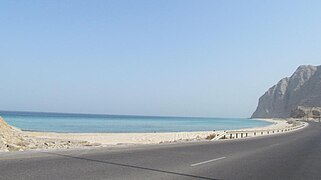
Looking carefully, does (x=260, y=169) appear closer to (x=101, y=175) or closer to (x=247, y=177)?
(x=247, y=177)

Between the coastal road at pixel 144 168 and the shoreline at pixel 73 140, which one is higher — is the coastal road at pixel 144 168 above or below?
above

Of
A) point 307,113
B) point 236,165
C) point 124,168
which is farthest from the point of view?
point 307,113

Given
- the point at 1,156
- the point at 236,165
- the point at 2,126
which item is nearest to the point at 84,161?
the point at 1,156

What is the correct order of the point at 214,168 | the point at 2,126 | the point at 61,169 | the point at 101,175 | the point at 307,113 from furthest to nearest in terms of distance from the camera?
the point at 307,113 < the point at 2,126 < the point at 214,168 < the point at 61,169 < the point at 101,175

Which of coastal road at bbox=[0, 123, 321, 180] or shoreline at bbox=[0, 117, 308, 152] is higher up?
coastal road at bbox=[0, 123, 321, 180]

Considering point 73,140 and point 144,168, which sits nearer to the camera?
point 144,168

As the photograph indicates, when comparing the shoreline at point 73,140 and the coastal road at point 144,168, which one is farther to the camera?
the shoreline at point 73,140

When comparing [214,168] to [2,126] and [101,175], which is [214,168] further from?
[2,126]

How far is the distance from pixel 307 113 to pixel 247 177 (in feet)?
607

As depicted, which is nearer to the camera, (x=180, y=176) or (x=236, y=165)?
(x=180, y=176)

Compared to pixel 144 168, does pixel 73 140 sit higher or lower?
lower

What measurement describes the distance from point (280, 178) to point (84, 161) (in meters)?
6.42

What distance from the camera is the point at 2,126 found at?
86.1 feet

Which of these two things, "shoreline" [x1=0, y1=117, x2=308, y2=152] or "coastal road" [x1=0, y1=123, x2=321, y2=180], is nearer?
"coastal road" [x1=0, y1=123, x2=321, y2=180]
